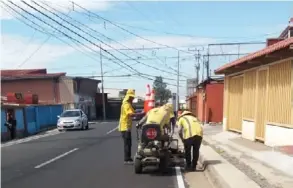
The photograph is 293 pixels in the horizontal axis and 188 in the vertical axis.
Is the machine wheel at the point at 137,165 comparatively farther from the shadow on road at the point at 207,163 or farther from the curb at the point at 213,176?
the shadow on road at the point at 207,163

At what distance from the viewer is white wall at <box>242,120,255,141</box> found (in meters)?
18.5

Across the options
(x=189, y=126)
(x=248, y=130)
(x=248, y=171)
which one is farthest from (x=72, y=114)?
(x=248, y=171)

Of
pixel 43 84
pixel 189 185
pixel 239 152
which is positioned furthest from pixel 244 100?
pixel 43 84

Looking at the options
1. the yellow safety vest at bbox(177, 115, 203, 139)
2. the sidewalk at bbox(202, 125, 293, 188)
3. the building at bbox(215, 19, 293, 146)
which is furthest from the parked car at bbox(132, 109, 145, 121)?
the building at bbox(215, 19, 293, 146)

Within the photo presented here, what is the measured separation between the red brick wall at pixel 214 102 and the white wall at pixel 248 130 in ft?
51.7

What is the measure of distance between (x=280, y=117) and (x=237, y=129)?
735cm

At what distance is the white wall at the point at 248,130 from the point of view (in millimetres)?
18495

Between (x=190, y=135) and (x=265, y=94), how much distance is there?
661 centimetres

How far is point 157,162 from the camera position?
1133 cm

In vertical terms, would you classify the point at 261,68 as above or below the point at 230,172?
above

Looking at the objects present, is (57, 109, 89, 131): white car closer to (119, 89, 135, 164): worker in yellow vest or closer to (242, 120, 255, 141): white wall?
(242, 120, 255, 141): white wall

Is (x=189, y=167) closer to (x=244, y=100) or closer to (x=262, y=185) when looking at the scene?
(x=262, y=185)

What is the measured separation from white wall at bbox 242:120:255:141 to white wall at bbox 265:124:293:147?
2.02 meters

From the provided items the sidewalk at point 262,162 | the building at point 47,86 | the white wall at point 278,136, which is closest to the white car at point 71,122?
the sidewalk at point 262,162
